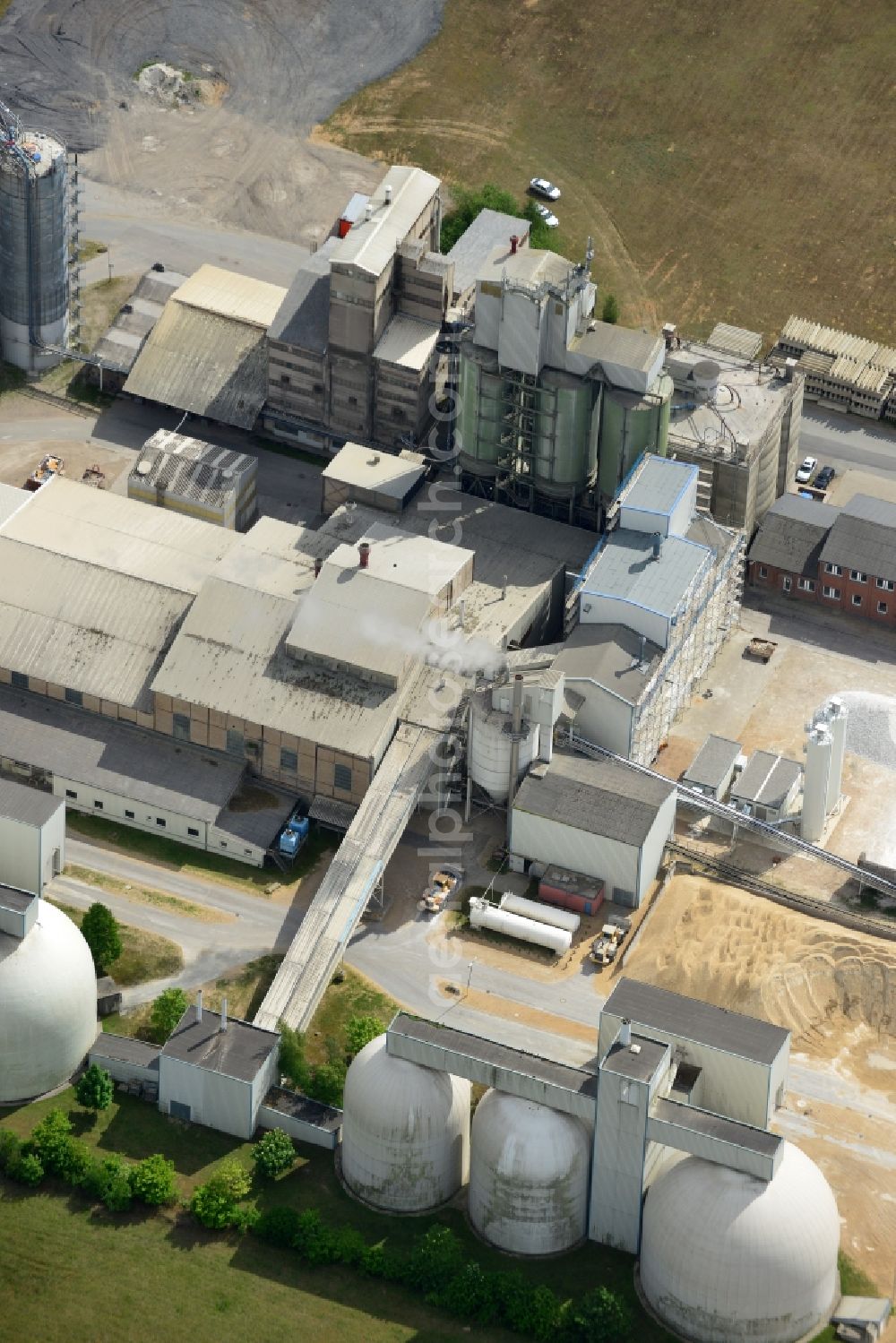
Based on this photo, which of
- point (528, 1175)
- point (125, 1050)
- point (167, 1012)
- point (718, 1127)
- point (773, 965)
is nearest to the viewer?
point (718, 1127)

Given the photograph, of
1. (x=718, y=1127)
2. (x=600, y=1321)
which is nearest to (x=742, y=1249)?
(x=718, y=1127)

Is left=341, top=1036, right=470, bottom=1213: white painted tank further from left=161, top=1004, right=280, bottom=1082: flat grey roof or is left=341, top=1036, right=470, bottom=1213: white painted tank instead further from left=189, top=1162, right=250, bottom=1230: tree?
left=161, top=1004, right=280, bottom=1082: flat grey roof

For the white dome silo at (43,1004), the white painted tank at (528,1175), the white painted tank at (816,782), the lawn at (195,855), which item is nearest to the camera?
the white painted tank at (528,1175)

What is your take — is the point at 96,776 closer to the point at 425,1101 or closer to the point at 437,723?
the point at 437,723

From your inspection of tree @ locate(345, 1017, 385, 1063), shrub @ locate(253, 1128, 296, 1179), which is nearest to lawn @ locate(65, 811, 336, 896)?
tree @ locate(345, 1017, 385, 1063)

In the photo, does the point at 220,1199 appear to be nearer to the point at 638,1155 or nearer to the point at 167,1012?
the point at 167,1012

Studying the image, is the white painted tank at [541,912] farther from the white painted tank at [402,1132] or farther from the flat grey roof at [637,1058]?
the flat grey roof at [637,1058]

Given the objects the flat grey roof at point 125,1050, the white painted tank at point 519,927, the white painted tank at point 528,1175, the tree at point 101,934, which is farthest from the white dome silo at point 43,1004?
the white painted tank at point 528,1175
